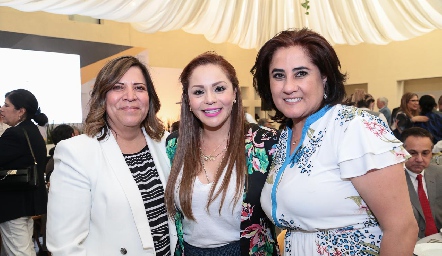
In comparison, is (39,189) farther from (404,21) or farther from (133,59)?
(404,21)

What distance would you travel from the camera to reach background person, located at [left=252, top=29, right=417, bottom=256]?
125cm

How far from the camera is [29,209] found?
3.42 metres

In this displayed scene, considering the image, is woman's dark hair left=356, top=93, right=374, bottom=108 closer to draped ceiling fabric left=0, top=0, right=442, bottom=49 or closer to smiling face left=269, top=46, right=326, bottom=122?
draped ceiling fabric left=0, top=0, right=442, bottom=49

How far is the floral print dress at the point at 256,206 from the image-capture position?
5.76ft

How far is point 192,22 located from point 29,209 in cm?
233

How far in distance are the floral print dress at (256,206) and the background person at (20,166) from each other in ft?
6.38

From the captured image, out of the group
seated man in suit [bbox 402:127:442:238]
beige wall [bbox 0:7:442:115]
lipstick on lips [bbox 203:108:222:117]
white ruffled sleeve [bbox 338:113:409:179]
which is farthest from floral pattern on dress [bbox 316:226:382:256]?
beige wall [bbox 0:7:442:115]

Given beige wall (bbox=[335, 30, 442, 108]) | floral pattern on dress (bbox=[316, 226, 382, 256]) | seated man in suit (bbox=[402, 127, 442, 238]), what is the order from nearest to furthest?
floral pattern on dress (bbox=[316, 226, 382, 256]), seated man in suit (bbox=[402, 127, 442, 238]), beige wall (bbox=[335, 30, 442, 108])

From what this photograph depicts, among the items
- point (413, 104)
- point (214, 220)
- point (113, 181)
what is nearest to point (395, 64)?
point (413, 104)

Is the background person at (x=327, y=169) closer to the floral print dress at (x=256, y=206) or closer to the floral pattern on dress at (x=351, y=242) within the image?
the floral pattern on dress at (x=351, y=242)

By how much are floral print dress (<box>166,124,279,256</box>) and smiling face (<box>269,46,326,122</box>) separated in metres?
0.37

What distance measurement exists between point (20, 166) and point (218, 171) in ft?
7.27

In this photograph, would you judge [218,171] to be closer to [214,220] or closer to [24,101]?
[214,220]

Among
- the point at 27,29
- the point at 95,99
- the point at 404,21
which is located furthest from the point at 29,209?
the point at 27,29
